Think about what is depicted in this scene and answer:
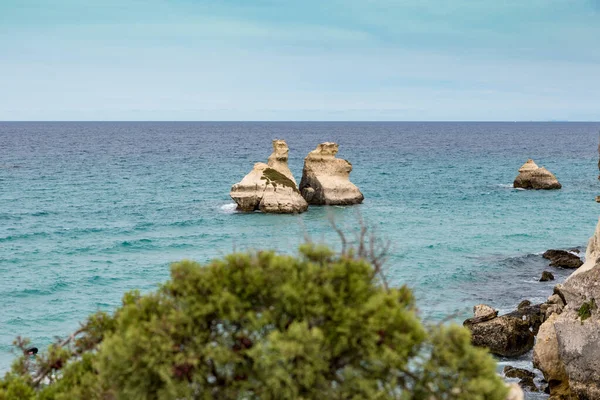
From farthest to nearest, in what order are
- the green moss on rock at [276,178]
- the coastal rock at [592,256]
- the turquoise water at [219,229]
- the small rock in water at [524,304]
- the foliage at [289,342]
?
the green moss on rock at [276,178] < the turquoise water at [219,229] < the small rock in water at [524,304] < the coastal rock at [592,256] < the foliage at [289,342]

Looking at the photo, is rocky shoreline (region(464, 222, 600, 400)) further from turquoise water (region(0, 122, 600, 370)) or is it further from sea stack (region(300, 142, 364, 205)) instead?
sea stack (region(300, 142, 364, 205))

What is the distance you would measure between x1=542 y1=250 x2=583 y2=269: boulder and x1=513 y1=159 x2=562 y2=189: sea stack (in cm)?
3653

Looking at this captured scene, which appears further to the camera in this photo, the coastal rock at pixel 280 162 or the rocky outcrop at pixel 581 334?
the coastal rock at pixel 280 162

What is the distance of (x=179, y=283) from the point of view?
10891 mm

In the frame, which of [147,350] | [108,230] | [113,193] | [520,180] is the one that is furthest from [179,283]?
[520,180]

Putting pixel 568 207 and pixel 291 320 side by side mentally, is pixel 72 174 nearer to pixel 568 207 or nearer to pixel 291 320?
pixel 568 207

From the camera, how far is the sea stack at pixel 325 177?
221 ft

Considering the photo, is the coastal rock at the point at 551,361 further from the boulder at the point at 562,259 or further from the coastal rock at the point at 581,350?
the boulder at the point at 562,259

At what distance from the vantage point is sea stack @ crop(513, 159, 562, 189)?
3231 inches

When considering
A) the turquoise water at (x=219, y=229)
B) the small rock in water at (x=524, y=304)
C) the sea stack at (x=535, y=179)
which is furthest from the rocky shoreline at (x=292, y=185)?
the small rock in water at (x=524, y=304)

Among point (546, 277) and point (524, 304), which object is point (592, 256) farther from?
point (546, 277)

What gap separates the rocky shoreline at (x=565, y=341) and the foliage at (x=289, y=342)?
45.1ft

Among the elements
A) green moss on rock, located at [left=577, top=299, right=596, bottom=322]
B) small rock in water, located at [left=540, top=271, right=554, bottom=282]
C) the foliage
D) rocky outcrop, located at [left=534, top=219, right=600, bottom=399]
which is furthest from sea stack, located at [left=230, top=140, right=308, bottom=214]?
the foliage

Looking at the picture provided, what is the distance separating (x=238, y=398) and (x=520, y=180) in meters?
79.5
